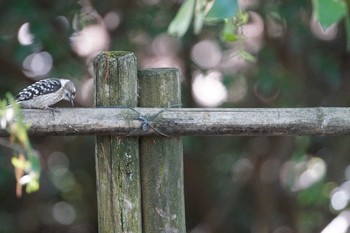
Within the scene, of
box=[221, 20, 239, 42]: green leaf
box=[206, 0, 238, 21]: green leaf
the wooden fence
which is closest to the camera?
box=[206, 0, 238, 21]: green leaf

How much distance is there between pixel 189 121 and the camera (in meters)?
3.64

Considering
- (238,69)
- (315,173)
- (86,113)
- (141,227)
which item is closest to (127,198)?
(141,227)

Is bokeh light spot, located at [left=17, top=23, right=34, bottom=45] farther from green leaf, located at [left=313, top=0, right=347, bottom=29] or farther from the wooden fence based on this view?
green leaf, located at [left=313, top=0, right=347, bottom=29]

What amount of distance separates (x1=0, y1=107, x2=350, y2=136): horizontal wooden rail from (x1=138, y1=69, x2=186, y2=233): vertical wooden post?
115mm

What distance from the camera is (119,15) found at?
7.23 metres

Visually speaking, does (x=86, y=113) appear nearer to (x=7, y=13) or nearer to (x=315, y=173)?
(x=7, y=13)

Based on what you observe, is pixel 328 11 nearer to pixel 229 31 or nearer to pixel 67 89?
pixel 229 31

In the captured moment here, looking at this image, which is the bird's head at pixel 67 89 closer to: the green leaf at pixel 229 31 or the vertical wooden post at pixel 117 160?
the green leaf at pixel 229 31

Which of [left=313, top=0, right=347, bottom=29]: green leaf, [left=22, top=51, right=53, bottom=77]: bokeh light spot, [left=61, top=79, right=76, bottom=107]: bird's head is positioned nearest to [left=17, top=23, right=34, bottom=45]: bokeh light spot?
[left=22, top=51, right=53, bottom=77]: bokeh light spot

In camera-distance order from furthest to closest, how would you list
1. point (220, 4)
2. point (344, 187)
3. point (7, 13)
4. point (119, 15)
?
point (344, 187), point (119, 15), point (7, 13), point (220, 4)

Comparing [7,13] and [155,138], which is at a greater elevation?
[7,13]

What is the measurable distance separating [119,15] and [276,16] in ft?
4.35

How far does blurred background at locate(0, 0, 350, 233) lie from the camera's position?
6.77 m

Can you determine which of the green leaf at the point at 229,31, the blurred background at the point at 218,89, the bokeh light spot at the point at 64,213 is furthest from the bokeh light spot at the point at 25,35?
the bokeh light spot at the point at 64,213
